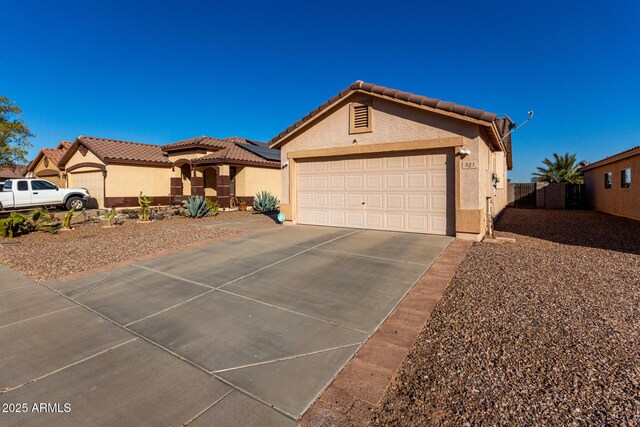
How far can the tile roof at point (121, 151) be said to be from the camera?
18.7 m

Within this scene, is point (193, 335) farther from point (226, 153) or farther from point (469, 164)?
point (226, 153)

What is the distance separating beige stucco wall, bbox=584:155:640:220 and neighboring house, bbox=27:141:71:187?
32.9m

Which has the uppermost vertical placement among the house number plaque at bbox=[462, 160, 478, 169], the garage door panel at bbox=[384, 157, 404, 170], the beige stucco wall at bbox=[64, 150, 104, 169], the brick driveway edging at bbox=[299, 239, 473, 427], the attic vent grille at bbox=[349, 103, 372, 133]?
the beige stucco wall at bbox=[64, 150, 104, 169]

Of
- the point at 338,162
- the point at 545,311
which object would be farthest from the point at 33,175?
the point at 545,311

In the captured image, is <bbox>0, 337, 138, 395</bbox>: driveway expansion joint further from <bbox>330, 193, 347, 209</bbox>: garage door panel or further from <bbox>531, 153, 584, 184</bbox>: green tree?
<bbox>531, 153, 584, 184</bbox>: green tree

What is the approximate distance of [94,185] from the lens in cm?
1966

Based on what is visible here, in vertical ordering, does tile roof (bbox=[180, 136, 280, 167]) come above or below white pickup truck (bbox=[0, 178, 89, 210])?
above

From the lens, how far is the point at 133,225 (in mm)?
12344

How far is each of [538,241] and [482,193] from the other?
6.21 ft

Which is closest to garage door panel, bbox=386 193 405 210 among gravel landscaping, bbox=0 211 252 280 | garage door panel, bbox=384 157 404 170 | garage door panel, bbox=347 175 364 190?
garage door panel, bbox=384 157 404 170

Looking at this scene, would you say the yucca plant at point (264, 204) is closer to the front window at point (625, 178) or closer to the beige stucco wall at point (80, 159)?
the beige stucco wall at point (80, 159)

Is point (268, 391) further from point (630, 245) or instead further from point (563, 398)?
point (630, 245)

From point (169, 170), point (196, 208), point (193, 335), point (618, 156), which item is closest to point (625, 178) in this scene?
point (618, 156)

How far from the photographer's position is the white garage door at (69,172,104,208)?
19230mm
